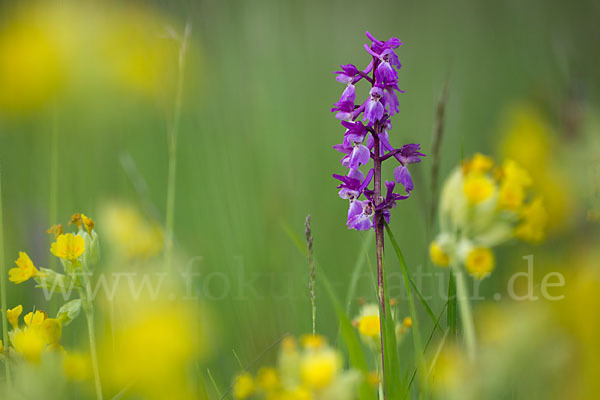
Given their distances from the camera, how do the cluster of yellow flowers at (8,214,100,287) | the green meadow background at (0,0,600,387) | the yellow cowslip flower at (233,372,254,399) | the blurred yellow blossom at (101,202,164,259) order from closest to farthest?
the yellow cowslip flower at (233,372,254,399), the cluster of yellow flowers at (8,214,100,287), the blurred yellow blossom at (101,202,164,259), the green meadow background at (0,0,600,387)

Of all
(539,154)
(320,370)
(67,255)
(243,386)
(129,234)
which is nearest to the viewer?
(320,370)

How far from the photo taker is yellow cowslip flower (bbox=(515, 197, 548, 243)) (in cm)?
70

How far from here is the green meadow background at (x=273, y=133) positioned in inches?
38.6

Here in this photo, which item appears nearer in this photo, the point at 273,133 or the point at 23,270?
the point at 23,270

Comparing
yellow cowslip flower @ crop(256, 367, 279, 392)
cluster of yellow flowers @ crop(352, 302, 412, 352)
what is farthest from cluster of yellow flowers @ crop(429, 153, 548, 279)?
yellow cowslip flower @ crop(256, 367, 279, 392)

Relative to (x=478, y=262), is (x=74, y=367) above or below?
below

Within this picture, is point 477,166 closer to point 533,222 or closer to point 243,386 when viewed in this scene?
point 533,222

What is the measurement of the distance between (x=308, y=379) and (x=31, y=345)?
34cm

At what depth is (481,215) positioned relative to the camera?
0.66 metres

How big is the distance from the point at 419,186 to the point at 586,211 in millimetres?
255

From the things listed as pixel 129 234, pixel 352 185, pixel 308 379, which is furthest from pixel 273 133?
pixel 308 379

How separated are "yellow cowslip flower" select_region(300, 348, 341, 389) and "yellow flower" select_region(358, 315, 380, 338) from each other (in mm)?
178

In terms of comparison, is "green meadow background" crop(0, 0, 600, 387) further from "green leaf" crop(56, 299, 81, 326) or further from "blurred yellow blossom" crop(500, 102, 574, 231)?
"green leaf" crop(56, 299, 81, 326)

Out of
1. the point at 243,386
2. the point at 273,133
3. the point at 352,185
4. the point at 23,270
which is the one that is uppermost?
the point at 273,133
